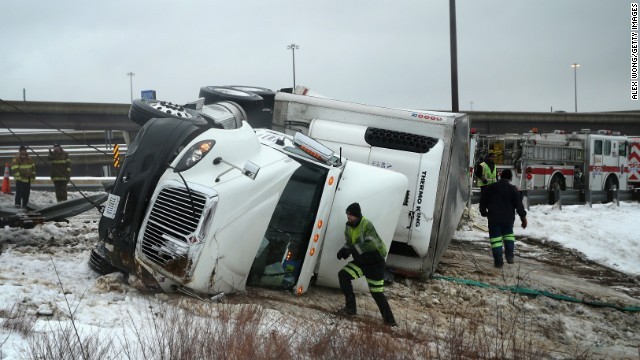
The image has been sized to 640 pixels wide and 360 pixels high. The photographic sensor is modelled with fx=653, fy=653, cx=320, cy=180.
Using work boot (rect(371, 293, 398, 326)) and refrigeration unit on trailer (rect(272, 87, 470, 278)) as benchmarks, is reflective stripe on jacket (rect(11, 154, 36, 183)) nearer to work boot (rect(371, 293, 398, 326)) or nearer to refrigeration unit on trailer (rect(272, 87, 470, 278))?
refrigeration unit on trailer (rect(272, 87, 470, 278))

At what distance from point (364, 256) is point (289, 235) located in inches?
32.4

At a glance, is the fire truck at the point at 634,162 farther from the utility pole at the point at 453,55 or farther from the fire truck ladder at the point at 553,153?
the utility pole at the point at 453,55

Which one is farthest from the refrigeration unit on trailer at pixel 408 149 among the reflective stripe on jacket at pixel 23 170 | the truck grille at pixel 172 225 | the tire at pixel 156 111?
the reflective stripe on jacket at pixel 23 170

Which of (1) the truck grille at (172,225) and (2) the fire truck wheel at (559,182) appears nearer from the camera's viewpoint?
(1) the truck grille at (172,225)

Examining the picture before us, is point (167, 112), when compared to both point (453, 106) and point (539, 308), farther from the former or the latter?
point (453, 106)

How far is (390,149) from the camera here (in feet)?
29.0

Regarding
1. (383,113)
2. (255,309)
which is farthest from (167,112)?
(383,113)

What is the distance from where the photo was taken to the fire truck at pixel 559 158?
2128 centimetres

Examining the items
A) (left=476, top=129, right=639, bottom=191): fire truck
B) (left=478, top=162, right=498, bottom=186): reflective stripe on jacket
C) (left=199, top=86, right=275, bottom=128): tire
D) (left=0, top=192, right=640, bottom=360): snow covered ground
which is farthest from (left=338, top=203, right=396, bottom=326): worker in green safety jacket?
(left=476, top=129, right=639, bottom=191): fire truck

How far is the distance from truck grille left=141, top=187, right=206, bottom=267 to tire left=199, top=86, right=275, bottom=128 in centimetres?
349

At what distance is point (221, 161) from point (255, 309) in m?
1.56

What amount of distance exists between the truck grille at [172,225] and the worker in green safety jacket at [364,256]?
5.29 feet

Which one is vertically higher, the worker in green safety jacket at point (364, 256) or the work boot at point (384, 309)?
the worker in green safety jacket at point (364, 256)

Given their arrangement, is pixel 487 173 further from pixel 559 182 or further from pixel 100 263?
pixel 559 182
